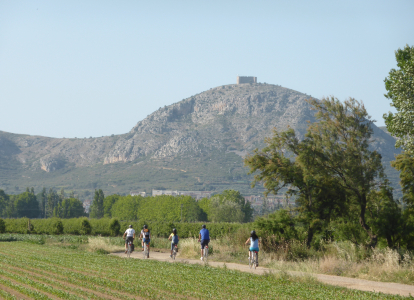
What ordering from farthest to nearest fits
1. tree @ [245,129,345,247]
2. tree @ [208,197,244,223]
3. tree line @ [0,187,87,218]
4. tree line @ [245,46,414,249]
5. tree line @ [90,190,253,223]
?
tree line @ [0,187,87,218], tree line @ [90,190,253,223], tree @ [208,197,244,223], tree @ [245,129,345,247], tree line @ [245,46,414,249]

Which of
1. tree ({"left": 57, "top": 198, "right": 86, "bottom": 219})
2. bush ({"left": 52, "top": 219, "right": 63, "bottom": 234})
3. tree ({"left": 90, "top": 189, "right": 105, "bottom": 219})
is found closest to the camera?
bush ({"left": 52, "top": 219, "right": 63, "bottom": 234})

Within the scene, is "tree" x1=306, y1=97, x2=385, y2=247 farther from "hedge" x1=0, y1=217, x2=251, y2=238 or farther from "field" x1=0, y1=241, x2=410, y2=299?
"hedge" x1=0, y1=217, x2=251, y2=238

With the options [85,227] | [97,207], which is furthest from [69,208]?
[85,227]

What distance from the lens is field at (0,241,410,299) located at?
11.0 metres

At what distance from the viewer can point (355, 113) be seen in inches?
844

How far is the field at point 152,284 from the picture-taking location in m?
11.0

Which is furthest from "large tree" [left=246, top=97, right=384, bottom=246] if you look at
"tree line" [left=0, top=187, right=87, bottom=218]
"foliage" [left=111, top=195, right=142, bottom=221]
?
"tree line" [left=0, top=187, right=87, bottom=218]

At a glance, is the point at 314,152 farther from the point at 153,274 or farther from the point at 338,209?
the point at 153,274

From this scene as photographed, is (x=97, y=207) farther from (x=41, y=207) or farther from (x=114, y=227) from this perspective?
(x=114, y=227)

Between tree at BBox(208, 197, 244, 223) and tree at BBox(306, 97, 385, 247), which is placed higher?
tree at BBox(306, 97, 385, 247)

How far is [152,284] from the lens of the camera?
12.6 m

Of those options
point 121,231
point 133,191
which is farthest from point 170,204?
point 133,191

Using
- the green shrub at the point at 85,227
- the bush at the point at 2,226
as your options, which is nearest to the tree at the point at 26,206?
the bush at the point at 2,226

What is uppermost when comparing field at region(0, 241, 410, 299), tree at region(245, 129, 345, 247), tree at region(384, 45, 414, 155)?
tree at region(384, 45, 414, 155)
